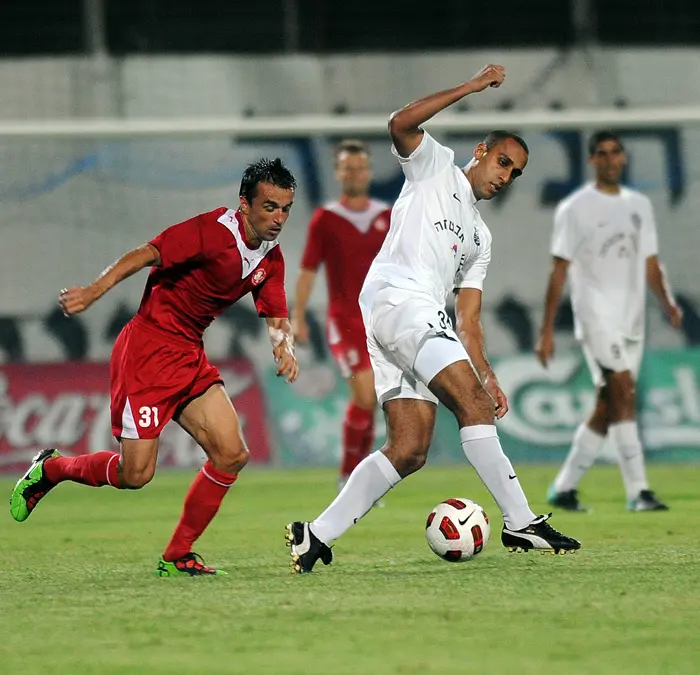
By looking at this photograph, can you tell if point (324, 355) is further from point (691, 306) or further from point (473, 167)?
point (473, 167)

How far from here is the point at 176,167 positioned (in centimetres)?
1348

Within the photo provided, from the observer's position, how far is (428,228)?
20.6ft

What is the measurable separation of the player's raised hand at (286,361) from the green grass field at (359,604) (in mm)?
828

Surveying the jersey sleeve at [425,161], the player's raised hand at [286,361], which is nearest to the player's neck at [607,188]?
the jersey sleeve at [425,161]

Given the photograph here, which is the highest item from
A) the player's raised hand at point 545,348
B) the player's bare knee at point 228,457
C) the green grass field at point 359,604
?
the player's raised hand at point 545,348

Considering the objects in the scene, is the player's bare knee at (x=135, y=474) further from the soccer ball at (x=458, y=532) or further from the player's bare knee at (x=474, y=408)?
the player's bare knee at (x=474, y=408)

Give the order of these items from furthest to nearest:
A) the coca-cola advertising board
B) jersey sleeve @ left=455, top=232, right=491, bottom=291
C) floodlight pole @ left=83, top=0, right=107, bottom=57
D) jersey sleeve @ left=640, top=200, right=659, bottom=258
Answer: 1. floodlight pole @ left=83, top=0, right=107, bottom=57
2. the coca-cola advertising board
3. jersey sleeve @ left=640, top=200, right=659, bottom=258
4. jersey sleeve @ left=455, top=232, right=491, bottom=291

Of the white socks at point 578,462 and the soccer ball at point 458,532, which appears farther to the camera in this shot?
the white socks at point 578,462

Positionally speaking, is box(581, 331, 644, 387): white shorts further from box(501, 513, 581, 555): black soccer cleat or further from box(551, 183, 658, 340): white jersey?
box(501, 513, 581, 555): black soccer cleat

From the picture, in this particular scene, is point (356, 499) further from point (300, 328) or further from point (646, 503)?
point (300, 328)

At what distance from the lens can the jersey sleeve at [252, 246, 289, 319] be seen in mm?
6453

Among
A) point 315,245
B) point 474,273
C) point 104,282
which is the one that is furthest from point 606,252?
point 104,282

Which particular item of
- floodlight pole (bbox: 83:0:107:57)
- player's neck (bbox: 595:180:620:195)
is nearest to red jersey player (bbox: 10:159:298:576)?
player's neck (bbox: 595:180:620:195)

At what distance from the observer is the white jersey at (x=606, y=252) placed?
30.2 feet
